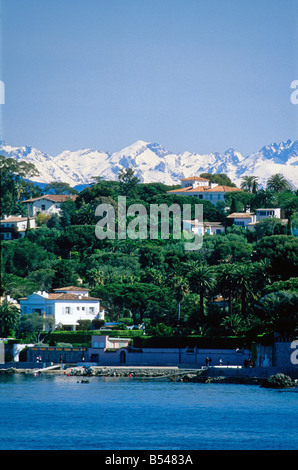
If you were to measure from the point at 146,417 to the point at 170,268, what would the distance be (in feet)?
169

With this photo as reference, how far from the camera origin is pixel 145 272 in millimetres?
85750

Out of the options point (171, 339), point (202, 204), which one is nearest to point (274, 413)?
point (171, 339)

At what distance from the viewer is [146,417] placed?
3950cm

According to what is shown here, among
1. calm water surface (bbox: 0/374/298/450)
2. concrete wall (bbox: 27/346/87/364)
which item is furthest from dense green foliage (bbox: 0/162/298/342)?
calm water surface (bbox: 0/374/298/450)

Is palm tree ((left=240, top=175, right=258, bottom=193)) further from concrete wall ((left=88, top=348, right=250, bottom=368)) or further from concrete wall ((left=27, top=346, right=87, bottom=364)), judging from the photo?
concrete wall ((left=88, top=348, right=250, bottom=368))

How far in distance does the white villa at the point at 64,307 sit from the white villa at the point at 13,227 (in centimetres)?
1587

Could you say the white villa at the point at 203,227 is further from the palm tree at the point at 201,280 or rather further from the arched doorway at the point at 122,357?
the arched doorway at the point at 122,357

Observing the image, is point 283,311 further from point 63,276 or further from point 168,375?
point 63,276

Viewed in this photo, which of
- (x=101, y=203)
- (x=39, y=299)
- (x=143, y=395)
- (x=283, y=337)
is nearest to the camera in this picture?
(x=143, y=395)

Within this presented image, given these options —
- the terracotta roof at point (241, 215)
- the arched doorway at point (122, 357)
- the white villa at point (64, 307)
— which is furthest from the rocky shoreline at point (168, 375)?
the terracotta roof at point (241, 215)

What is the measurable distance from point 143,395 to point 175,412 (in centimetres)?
675

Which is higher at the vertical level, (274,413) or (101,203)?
(101,203)

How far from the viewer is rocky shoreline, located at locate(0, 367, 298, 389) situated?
51.0m
